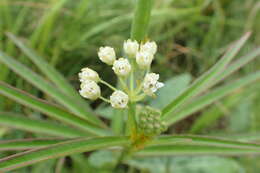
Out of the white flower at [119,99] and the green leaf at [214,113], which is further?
the green leaf at [214,113]

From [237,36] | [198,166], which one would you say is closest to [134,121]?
[198,166]

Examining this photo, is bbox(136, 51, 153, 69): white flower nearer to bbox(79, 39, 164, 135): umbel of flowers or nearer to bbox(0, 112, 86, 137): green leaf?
bbox(79, 39, 164, 135): umbel of flowers

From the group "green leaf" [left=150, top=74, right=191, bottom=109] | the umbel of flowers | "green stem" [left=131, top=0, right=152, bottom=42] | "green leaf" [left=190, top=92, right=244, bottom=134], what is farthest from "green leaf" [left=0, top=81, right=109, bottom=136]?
"green leaf" [left=190, top=92, right=244, bottom=134]

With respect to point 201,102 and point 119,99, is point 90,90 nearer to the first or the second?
point 119,99

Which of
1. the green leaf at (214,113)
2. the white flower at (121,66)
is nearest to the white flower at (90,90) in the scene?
the white flower at (121,66)

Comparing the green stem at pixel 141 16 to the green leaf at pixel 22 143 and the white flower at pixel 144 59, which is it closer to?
the white flower at pixel 144 59

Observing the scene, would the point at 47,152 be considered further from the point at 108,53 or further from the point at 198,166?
the point at 198,166
